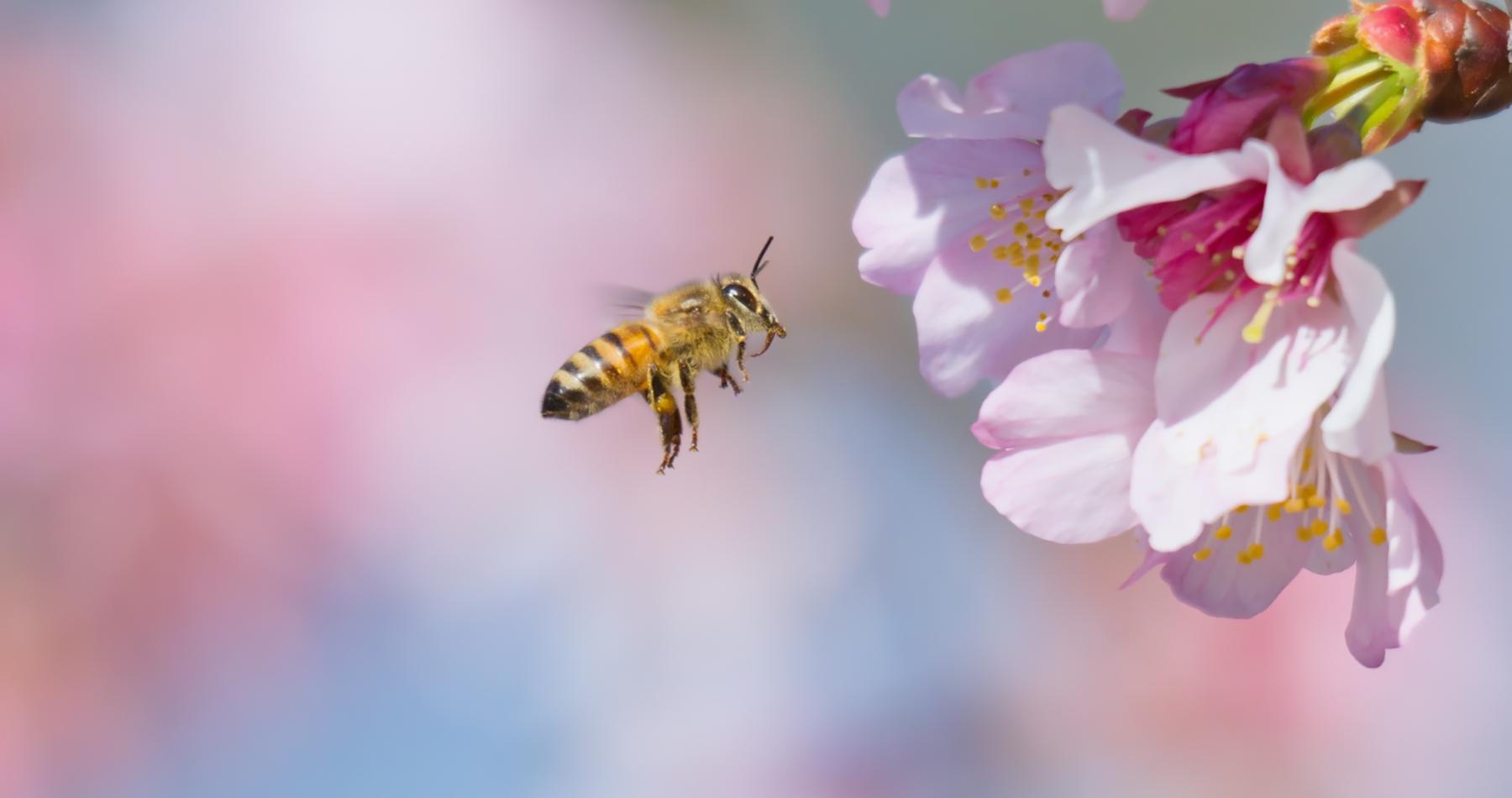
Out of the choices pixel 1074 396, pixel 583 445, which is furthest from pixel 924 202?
pixel 583 445

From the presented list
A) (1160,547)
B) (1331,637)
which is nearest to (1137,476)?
(1160,547)

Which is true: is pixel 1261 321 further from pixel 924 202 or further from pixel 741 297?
pixel 741 297

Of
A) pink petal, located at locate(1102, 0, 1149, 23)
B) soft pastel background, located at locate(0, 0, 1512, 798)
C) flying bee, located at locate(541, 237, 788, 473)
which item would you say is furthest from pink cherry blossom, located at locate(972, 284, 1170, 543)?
soft pastel background, located at locate(0, 0, 1512, 798)

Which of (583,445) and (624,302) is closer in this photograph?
(624,302)

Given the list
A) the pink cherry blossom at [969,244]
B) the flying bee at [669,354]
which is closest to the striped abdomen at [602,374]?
the flying bee at [669,354]

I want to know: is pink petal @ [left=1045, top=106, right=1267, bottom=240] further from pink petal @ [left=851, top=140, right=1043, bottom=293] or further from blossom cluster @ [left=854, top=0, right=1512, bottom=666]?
pink petal @ [left=851, top=140, right=1043, bottom=293]

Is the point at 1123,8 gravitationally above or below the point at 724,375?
above

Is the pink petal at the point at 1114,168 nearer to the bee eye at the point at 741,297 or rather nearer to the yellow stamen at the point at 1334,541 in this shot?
the yellow stamen at the point at 1334,541

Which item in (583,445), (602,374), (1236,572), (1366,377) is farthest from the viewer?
(583,445)

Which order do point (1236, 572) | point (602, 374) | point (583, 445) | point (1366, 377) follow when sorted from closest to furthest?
point (1366, 377) < point (1236, 572) < point (602, 374) < point (583, 445)
